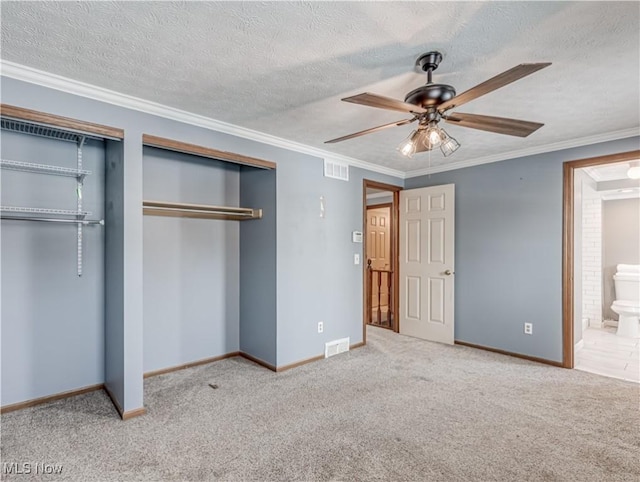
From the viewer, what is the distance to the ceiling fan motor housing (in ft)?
6.19

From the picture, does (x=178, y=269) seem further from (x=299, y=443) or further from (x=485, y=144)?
(x=485, y=144)

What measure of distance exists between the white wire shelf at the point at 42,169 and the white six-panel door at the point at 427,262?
377 centimetres

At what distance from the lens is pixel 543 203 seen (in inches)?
147

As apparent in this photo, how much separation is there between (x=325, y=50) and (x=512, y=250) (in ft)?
10.6

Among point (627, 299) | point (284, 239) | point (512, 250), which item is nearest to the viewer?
point (284, 239)

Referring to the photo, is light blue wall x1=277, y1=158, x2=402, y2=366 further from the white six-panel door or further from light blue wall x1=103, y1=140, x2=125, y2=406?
light blue wall x1=103, y1=140, x2=125, y2=406

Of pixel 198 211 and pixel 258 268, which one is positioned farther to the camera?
pixel 258 268

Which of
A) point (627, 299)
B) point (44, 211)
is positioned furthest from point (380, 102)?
point (627, 299)

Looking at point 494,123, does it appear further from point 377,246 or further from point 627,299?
point 627,299

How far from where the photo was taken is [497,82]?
159 cm

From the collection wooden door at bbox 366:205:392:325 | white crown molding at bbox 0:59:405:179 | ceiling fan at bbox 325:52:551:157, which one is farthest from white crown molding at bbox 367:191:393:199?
ceiling fan at bbox 325:52:551:157

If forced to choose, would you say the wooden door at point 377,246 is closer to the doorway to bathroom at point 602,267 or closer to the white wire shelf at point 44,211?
the doorway to bathroom at point 602,267

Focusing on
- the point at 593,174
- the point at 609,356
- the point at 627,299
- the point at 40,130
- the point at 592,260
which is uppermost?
the point at 593,174

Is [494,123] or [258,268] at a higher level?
[494,123]
